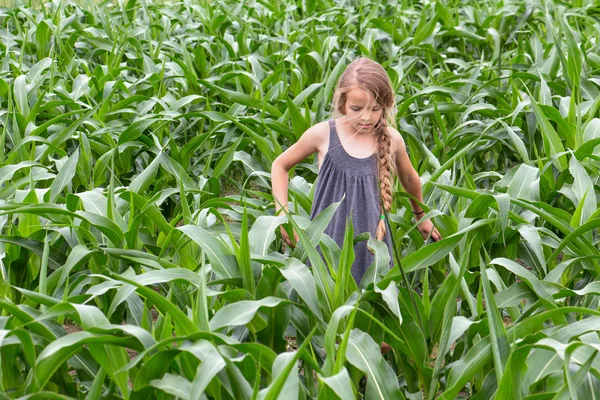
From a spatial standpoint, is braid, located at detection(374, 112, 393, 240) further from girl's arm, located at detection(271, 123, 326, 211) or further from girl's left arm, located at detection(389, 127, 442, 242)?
girl's arm, located at detection(271, 123, 326, 211)

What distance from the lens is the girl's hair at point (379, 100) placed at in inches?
88.6

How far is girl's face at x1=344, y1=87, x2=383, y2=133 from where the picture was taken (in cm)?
225

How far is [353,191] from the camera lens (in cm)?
233

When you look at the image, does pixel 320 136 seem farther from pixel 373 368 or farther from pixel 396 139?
pixel 373 368

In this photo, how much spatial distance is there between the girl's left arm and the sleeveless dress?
0.32ft

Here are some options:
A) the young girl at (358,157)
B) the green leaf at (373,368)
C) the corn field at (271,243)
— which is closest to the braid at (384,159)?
the young girl at (358,157)

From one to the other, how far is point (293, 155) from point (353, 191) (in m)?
0.21

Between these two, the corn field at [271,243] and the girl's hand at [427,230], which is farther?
the girl's hand at [427,230]

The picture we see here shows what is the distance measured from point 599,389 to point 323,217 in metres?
0.76

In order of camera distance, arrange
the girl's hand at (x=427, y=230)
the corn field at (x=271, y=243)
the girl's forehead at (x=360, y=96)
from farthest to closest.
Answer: the girl's hand at (x=427, y=230)
the girl's forehead at (x=360, y=96)
the corn field at (x=271, y=243)

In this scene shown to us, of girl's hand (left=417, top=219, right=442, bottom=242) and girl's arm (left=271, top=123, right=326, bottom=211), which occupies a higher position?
girl's arm (left=271, top=123, right=326, bottom=211)

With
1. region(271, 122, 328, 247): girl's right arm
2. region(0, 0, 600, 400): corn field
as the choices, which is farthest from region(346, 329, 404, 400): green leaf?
region(271, 122, 328, 247): girl's right arm

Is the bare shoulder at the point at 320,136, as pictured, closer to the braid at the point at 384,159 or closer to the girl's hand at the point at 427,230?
the braid at the point at 384,159

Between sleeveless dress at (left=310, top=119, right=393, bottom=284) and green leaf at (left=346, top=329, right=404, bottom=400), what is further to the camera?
sleeveless dress at (left=310, top=119, right=393, bottom=284)
